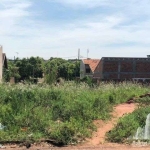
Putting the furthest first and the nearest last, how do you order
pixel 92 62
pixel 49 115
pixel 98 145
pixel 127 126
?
pixel 92 62 → pixel 49 115 → pixel 127 126 → pixel 98 145

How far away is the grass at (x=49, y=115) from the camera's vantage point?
8.65 metres

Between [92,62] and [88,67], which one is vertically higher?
[92,62]

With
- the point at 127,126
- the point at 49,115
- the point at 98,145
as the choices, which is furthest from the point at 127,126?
the point at 49,115

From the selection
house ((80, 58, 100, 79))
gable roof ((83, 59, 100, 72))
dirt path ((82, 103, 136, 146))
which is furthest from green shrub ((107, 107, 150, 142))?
gable roof ((83, 59, 100, 72))

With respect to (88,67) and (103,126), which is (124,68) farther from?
(103,126)

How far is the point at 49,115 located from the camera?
33.6 feet

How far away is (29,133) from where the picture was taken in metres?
8.82

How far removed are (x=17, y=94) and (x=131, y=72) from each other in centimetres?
3705

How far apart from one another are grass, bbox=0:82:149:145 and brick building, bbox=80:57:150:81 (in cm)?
3449

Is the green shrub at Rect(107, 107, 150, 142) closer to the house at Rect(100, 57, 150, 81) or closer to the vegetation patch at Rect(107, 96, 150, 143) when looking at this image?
the vegetation patch at Rect(107, 96, 150, 143)

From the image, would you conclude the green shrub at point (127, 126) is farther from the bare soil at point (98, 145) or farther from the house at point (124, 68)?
the house at point (124, 68)

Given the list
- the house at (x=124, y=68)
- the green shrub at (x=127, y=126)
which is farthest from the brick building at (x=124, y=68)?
the green shrub at (x=127, y=126)

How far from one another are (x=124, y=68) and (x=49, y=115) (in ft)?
125

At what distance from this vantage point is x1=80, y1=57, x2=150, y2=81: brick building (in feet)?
155
